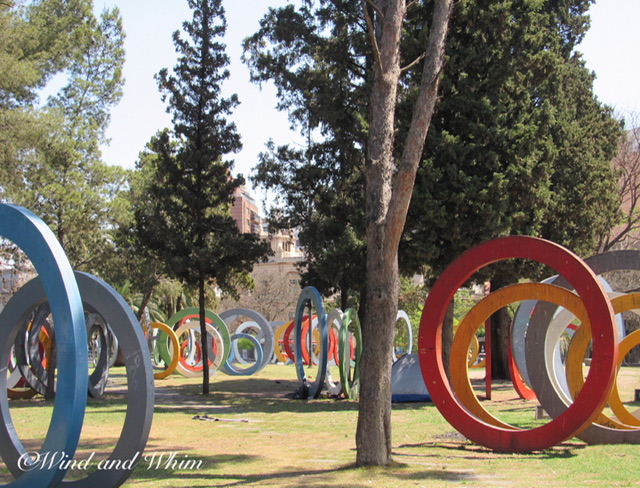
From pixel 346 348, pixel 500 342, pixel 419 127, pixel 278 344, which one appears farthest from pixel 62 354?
pixel 278 344

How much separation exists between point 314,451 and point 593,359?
427 centimetres

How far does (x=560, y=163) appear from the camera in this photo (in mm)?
22391

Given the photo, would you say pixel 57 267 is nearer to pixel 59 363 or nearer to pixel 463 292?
pixel 59 363

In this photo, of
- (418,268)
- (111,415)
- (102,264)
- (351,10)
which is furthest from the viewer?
(102,264)

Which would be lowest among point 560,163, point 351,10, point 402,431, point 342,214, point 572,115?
point 402,431

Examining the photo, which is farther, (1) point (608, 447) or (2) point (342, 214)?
(2) point (342, 214)

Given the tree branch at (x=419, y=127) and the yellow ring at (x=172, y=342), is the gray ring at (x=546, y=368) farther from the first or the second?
the yellow ring at (x=172, y=342)

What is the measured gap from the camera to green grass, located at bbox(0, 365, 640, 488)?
8289mm

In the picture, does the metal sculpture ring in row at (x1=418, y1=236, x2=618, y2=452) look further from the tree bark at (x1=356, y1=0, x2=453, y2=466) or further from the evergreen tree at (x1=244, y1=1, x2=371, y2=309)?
the evergreen tree at (x1=244, y1=1, x2=371, y2=309)

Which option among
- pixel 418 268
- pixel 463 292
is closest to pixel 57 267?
pixel 418 268

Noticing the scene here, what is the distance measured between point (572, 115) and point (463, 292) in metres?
23.4

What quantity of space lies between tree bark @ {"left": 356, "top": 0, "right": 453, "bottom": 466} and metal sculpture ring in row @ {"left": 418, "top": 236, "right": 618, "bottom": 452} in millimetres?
2168

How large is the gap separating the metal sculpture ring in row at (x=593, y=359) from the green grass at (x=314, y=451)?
Answer: 0.98 feet

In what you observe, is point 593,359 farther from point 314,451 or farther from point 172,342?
point 172,342
